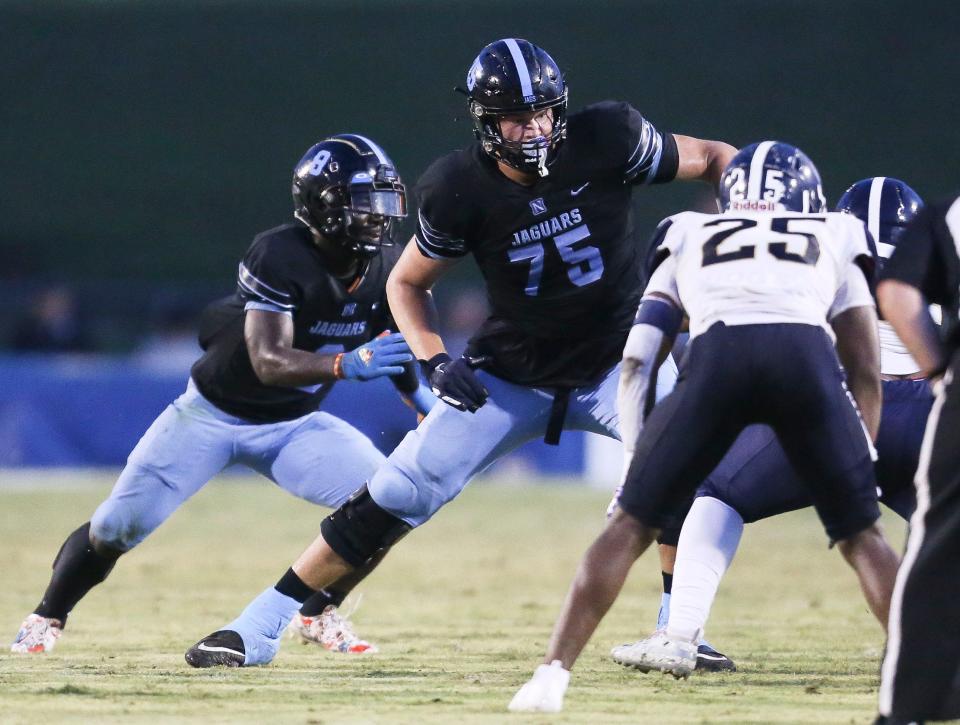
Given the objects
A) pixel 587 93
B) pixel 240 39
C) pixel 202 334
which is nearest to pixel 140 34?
pixel 240 39

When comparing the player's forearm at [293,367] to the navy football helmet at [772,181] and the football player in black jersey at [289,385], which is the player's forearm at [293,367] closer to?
the football player in black jersey at [289,385]

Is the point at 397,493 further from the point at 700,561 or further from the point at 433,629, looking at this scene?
the point at 433,629

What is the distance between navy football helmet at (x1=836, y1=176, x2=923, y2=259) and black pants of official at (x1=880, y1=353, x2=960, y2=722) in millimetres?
1803

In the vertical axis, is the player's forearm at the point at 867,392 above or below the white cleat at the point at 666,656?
above

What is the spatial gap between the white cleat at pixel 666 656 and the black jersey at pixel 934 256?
1.45m

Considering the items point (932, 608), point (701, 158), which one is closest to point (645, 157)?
point (701, 158)

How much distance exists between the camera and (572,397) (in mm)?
5273

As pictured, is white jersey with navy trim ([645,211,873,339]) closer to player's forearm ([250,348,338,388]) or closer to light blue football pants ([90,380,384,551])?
player's forearm ([250,348,338,388])

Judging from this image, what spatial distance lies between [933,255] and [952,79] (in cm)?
1882

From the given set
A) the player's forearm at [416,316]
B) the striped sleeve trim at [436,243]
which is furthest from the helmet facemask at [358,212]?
the striped sleeve trim at [436,243]

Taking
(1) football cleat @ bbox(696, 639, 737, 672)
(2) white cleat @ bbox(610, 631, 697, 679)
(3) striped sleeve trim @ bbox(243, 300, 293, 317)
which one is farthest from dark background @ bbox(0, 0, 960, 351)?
(2) white cleat @ bbox(610, 631, 697, 679)

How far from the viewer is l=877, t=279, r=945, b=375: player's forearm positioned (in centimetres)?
371

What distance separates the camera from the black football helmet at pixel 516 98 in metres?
5.04

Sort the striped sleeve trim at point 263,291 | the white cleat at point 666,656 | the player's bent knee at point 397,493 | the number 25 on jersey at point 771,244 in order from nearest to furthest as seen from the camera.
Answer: the number 25 on jersey at point 771,244 < the white cleat at point 666,656 < the player's bent knee at point 397,493 < the striped sleeve trim at point 263,291
